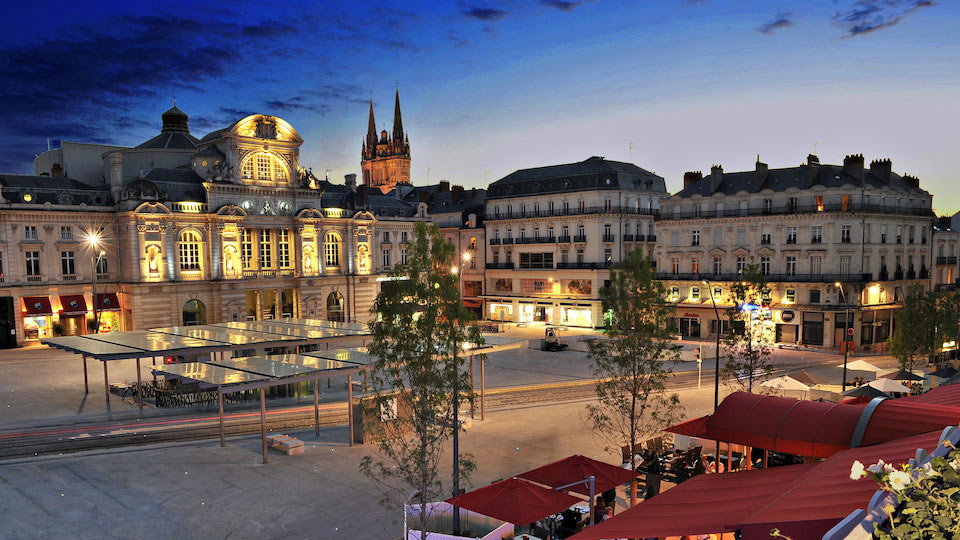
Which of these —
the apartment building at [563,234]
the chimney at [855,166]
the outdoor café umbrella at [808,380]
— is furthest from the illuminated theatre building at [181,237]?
the outdoor café umbrella at [808,380]

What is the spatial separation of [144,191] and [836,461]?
57.5 m

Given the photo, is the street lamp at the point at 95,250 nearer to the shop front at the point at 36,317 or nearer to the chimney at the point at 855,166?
the shop front at the point at 36,317

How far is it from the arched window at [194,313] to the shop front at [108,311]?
5564 millimetres

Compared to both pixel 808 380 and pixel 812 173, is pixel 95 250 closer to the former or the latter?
pixel 808 380

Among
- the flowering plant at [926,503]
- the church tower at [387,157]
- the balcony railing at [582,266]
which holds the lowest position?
the balcony railing at [582,266]

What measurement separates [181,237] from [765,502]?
187 ft

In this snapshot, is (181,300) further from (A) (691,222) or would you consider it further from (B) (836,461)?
(B) (836,461)

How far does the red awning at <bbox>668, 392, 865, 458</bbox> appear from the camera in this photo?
56.8 ft

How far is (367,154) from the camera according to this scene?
160250 mm

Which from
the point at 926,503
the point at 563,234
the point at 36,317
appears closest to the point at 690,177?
the point at 563,234

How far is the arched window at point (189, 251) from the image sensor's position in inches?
2303

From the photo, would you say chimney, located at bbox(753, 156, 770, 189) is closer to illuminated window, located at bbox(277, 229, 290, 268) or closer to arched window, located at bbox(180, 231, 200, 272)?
illuminated window, located at bbox(277, 229, 290, 268)

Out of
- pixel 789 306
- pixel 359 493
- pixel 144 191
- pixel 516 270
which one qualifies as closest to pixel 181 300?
pixel 144 191

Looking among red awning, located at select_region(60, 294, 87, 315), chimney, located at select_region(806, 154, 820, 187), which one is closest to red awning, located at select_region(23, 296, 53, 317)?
red awning, located at select_region(60, 294, 87, 315)
